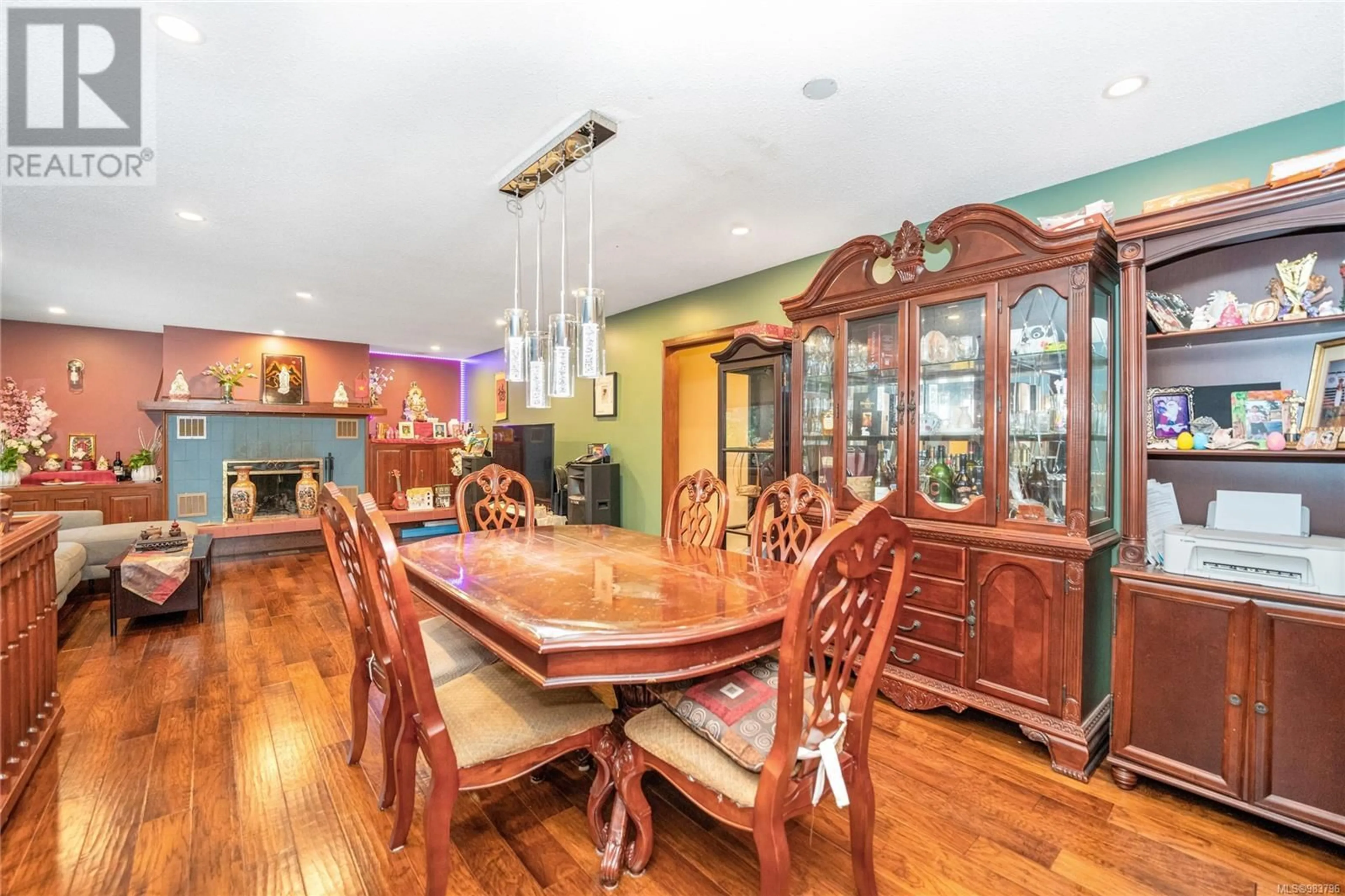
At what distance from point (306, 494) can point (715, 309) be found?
5.28 m

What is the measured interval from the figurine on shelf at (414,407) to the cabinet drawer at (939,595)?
23.3 feet

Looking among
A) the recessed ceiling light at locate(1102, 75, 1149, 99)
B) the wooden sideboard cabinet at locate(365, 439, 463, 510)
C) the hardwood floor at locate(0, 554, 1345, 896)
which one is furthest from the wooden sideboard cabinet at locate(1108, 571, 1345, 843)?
the wooden sideboard cabinet at locate(365, 439, 463, 510)

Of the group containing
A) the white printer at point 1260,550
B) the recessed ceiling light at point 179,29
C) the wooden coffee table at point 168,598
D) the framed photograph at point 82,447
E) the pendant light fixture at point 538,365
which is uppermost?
the recessed ceiling light at point 179,29

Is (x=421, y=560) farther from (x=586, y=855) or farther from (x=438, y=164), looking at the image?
(x=438, y=164)

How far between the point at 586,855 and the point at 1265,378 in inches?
115

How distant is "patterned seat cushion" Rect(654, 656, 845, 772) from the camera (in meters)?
1.38

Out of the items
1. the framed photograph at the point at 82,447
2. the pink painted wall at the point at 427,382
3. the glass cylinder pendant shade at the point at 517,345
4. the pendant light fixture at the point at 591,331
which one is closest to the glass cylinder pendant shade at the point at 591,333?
the pendant light fixture at the point at 591,331

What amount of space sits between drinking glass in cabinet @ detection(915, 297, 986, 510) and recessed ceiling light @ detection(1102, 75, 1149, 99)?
2.56ft

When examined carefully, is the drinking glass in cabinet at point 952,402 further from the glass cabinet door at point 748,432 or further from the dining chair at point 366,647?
the dining chair at point 366,647

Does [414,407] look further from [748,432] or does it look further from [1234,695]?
[1234,695]

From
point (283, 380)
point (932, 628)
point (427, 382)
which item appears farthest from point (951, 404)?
point (427, 382)

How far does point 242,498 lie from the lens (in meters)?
6.09

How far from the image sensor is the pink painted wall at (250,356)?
5875 mm

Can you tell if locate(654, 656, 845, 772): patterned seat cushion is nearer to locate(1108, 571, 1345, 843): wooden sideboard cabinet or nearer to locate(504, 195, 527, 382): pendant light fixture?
locate(1108, 571, 1345, 843): wooden sideboard cabinet
